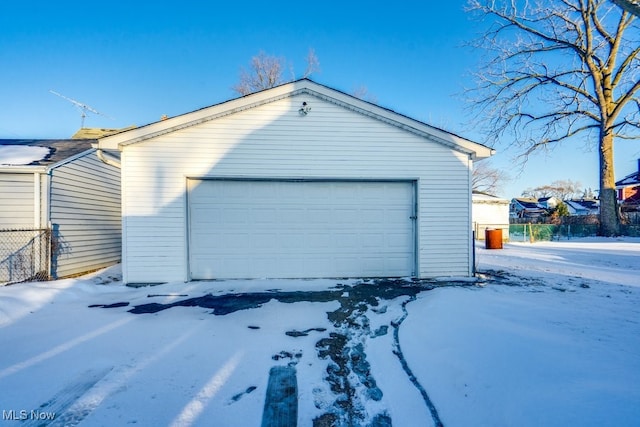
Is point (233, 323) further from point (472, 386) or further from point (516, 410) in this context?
point (516, 410)

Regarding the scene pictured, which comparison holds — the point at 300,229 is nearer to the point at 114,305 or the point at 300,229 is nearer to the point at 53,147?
the point at 114,305

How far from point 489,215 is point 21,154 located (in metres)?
21.6

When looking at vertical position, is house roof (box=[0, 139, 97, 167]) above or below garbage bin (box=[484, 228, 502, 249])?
above

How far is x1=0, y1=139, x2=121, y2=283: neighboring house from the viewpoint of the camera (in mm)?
6555

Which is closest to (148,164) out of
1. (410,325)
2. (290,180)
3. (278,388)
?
(290,180)

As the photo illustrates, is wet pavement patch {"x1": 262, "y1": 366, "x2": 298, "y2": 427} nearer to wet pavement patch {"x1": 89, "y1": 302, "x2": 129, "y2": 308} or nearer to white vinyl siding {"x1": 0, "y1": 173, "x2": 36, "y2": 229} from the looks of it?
wet pavement patch {"x1": 89, "y1": 302, "x2": 129, "y2": 308}

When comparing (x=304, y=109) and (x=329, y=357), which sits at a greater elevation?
(x=304, y=109)

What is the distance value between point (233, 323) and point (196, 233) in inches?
114

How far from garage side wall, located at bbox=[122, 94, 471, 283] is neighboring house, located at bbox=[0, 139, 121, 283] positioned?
1523 millimetres


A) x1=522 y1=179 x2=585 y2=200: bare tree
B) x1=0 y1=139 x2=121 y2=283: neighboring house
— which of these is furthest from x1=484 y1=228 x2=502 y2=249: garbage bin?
x1=522 y1=179 x2=585 y2=200: bare tree

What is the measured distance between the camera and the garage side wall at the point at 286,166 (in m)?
5.86

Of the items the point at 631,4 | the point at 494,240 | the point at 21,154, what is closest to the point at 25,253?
the point at 21,154

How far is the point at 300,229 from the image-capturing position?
20.4ft

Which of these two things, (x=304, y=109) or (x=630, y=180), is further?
(x=630, y=180)
